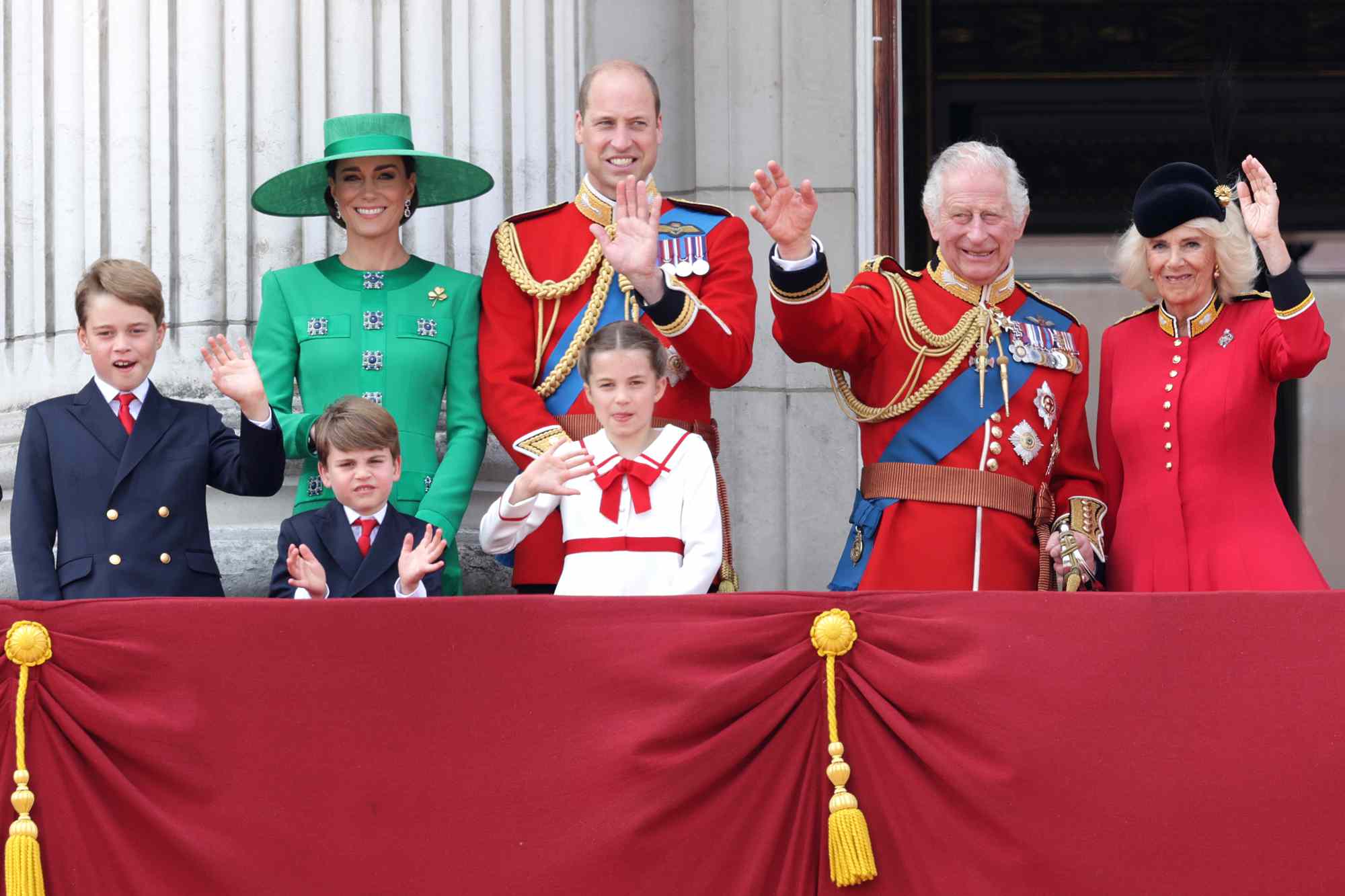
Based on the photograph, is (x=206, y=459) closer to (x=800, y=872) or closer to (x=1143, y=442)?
(x=800, y=872)

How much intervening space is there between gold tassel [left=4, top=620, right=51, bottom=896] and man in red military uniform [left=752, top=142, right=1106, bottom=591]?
1.49 metres

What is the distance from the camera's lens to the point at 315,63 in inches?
203

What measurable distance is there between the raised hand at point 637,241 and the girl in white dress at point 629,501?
0.10 m

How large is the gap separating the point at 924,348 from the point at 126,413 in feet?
5.17

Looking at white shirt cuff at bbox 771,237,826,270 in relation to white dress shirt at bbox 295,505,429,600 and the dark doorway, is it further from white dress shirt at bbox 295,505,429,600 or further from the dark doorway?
the dark doorway

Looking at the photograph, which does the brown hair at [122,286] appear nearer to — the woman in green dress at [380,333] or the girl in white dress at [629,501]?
the woman in green dress at [380,333]

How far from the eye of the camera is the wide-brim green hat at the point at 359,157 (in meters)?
4.46

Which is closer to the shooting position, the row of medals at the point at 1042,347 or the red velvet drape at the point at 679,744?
the red velvet drape at the point at 679,744

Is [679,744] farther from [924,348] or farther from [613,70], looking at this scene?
[613,70]

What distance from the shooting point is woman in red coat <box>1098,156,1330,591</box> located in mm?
4094

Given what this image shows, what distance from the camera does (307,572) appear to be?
3.84 metres

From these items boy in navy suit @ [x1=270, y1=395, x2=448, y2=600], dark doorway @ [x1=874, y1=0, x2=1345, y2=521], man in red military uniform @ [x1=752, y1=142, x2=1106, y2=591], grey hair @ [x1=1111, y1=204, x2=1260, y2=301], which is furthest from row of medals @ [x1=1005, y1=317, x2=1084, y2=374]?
dark doorway @ [x1=874, y1=0, x2=1345, y2=521]

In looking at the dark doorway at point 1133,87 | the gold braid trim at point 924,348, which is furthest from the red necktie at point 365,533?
the dark doorway at point 1133,87

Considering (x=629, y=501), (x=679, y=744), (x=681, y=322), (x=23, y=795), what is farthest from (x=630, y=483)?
(x=23, y=795)
